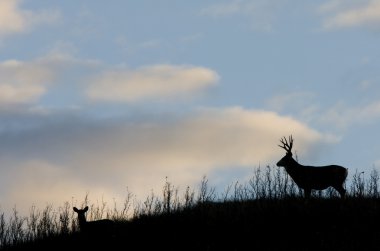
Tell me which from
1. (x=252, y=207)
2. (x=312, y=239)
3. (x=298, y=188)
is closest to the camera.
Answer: (x=312, y=239)

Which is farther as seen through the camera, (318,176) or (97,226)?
(318,176)

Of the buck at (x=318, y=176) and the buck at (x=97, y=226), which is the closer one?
the buck at (x=97, y=226)

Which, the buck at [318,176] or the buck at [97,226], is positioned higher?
the buck at [318,176]

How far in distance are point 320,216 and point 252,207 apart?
2.00m

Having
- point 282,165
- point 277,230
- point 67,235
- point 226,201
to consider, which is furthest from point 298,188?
point 67,235

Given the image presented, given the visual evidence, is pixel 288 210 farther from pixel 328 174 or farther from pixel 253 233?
pixel 328 174

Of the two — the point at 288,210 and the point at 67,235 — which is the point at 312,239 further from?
the point at 67,235

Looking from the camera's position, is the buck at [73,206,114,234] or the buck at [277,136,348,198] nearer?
the buck at [73,206,114,234]

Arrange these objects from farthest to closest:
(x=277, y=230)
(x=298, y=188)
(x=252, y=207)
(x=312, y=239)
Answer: (x=298, y=188), (x=252, y=207), (x=277, y=230), (x=312, y=239)

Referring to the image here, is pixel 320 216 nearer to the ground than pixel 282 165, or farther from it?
nearer to the ground

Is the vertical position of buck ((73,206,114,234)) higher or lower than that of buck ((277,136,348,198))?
lower

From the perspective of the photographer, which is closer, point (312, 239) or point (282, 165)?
point (312, 239)

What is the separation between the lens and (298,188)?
953 inches

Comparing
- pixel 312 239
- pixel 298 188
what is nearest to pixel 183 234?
pixel 312 239
